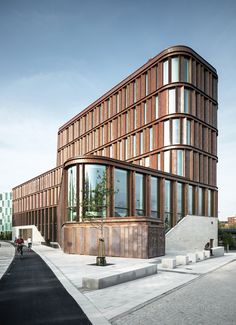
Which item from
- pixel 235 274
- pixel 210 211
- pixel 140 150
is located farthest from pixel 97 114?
pixel 235 274

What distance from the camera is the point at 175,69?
5403 centimetres

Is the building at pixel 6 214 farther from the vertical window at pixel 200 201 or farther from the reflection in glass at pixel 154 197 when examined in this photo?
the reflection in glass at pixel 154 197

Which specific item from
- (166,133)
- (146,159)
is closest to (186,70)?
(166,133)

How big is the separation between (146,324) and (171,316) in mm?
1180

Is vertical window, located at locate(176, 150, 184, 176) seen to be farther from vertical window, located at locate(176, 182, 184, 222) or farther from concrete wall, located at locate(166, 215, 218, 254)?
concrete wall, located at locate(166, 215, 218, 254)

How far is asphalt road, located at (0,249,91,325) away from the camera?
9.53 meters

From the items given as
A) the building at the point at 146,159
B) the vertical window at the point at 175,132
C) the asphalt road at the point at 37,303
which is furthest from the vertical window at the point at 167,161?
the asphalt road at the point at 37,303

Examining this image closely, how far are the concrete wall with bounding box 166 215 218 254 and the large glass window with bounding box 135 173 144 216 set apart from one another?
4.99 meters

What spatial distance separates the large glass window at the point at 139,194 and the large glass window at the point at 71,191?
8.65 m

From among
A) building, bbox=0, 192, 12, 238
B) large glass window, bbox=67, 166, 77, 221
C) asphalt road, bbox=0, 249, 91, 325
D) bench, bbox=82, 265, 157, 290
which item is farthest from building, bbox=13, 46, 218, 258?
building, bbox=0, 192, 12, 238

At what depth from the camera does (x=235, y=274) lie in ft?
65.4

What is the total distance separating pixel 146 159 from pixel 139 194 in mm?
13778

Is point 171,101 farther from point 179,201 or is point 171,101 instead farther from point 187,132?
point 179,201

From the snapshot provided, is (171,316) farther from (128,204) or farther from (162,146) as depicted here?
(162,146)
